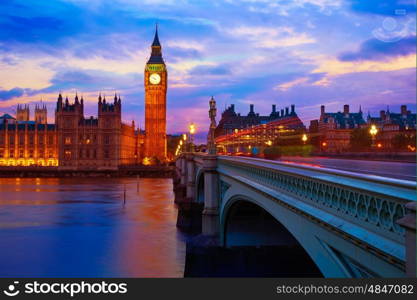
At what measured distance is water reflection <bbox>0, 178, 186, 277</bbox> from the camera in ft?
84.9

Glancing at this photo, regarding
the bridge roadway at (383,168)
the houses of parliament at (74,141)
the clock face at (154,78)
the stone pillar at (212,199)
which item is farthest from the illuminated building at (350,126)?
the clock face at (154,78)

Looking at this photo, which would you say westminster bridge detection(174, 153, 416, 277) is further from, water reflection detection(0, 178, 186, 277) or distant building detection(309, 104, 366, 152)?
distant building detection(309, 104, 366, 152)

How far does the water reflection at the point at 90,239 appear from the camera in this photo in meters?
25.9

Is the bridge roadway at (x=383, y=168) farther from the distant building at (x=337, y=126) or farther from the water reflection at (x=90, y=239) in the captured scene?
the distant building at (x=337, y=126)

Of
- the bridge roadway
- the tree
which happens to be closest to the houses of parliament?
the tree

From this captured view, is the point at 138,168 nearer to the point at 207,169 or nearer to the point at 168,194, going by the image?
the point at 168,194

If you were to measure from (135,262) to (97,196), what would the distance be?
3943cm

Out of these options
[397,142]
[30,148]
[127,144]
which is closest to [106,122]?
[127,144]

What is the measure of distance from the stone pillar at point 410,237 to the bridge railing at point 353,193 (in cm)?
33

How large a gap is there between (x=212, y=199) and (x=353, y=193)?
17007mm

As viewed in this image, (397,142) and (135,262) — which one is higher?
(397,142)

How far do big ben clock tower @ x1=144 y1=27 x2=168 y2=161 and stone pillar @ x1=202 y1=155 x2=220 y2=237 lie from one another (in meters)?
120

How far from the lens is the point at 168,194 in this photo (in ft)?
222

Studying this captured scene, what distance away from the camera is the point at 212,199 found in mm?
23578
